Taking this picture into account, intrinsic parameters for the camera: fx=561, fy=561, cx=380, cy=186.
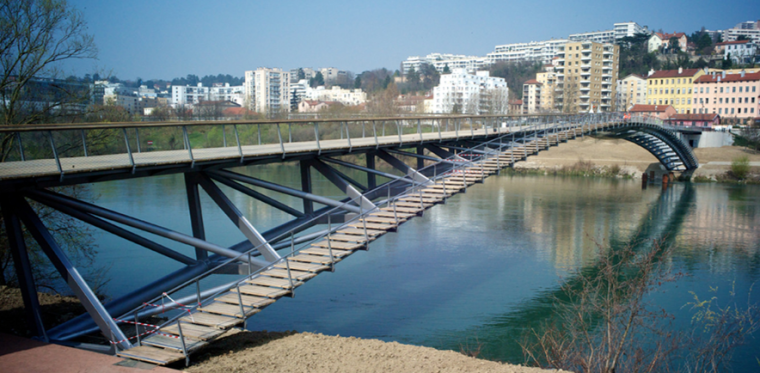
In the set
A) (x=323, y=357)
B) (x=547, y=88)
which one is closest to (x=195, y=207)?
(x=323, y=357)

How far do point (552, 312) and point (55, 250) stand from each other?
1360cm

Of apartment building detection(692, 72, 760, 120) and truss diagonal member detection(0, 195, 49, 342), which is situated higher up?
apartment building detection(692, 72, 760, 120)

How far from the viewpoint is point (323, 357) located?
10.9 meters

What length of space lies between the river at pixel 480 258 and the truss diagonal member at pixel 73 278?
19.3 ft

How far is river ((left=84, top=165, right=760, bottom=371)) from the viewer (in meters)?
16.6

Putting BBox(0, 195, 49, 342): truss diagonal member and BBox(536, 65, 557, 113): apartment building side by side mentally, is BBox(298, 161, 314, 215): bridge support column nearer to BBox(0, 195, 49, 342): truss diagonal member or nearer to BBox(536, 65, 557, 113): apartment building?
BBox(0, 195, 49, 342): truss diagonal member

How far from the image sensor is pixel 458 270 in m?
22.2

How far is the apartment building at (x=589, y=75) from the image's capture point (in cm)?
10094

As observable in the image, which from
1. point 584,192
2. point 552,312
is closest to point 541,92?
point 584,192

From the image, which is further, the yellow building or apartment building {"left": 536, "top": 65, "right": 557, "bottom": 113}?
apartment building {"left": 536, "top": 65, "right": 557, "bottom": 113}

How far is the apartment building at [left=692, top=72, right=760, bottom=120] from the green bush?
36.6m

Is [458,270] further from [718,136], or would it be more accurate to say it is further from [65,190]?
[718,136]

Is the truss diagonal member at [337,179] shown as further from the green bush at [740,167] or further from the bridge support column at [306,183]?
the green bush at [740,167]

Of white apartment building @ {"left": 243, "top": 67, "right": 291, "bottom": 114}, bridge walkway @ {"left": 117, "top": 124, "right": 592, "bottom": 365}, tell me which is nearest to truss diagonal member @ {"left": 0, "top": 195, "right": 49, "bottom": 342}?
bridge walkway @ {"left": 117, "top": 124, "right": 592, "bottom": 365}
